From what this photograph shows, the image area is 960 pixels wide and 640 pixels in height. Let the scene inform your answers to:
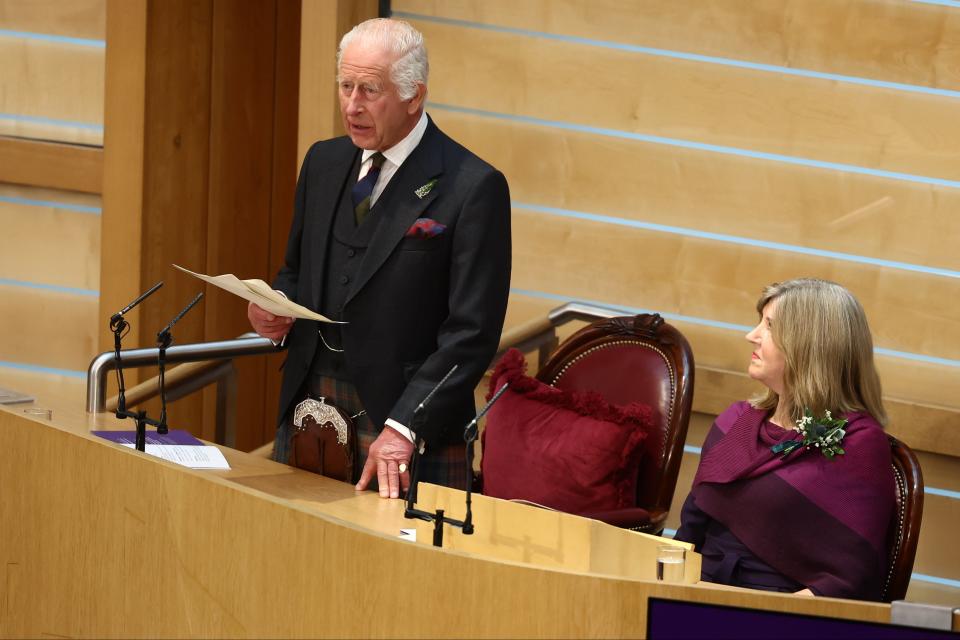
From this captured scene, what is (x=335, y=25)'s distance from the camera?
14.2 ft

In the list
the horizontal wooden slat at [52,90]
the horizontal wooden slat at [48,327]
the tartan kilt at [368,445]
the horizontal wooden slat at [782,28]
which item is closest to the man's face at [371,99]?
the tartan kilt at [368,445]

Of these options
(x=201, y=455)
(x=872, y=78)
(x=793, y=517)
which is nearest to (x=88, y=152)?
(x=201, y=455)

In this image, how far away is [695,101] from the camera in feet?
13.3

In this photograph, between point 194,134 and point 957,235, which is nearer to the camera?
point 957,235

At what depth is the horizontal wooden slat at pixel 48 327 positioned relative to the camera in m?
4.97

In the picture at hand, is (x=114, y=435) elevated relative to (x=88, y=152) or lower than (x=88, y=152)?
lower

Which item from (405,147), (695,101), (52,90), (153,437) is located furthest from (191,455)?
(52,90)

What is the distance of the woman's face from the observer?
2.95 m

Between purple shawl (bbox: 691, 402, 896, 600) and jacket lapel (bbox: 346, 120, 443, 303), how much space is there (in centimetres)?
90

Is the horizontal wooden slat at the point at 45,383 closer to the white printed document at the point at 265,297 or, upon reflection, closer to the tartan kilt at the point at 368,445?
the tartan kilt at the point at 368,445

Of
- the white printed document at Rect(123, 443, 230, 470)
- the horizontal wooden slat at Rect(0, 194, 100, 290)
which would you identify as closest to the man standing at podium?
the white printed document at Rect(123, 443, 230, 470)

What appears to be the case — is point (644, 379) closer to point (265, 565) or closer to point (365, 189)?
point (365, 189)

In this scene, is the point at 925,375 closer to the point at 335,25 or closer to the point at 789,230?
the point at 789,230

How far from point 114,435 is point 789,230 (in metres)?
2.11
